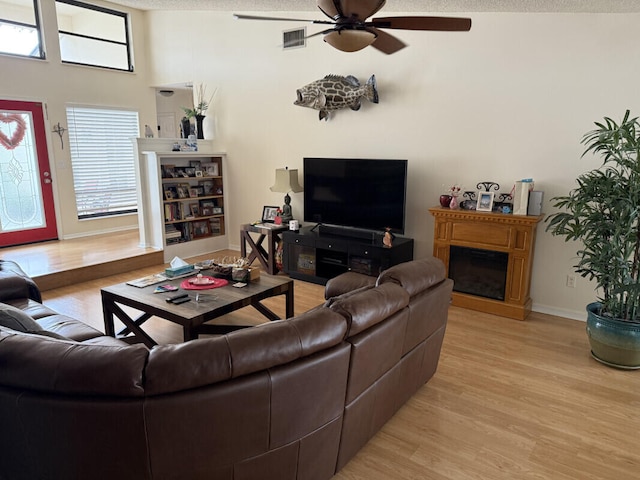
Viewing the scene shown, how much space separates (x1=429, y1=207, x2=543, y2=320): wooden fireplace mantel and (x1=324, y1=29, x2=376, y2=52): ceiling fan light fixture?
2208mm

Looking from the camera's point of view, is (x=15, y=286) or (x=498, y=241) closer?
(x=15, y=286)

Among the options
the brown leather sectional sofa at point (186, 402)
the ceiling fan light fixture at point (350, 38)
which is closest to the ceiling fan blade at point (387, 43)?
the ceiling fan light fixture at point (350, 38)

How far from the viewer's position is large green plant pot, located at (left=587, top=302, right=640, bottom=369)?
3.07 metres

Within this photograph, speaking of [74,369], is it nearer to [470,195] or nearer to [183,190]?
[470,195]

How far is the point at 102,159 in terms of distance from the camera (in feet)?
22.8

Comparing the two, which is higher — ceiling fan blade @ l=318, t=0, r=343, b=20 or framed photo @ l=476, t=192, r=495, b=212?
ceiling fan blade @ l=318, t=0, r=343, b=20

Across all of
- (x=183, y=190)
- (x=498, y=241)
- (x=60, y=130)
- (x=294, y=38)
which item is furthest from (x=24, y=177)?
(x=498, y=241)

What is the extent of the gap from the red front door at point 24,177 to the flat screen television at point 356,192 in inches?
153

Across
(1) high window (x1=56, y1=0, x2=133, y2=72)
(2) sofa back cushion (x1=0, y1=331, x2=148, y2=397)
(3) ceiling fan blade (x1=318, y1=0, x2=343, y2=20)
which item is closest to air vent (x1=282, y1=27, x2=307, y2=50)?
(1) high window (x1=56, y1=0, x2=133, y2=72)

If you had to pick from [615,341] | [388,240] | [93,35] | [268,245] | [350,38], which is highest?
[93,35]

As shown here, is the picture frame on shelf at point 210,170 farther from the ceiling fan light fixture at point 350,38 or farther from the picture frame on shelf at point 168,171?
the ceiling fan light fixture at point 350,38

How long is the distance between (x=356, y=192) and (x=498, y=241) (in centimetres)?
164

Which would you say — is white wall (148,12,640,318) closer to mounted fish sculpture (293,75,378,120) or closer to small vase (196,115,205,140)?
mounted fish sculpture (293,75,378,120)

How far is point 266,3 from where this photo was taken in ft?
15.2
